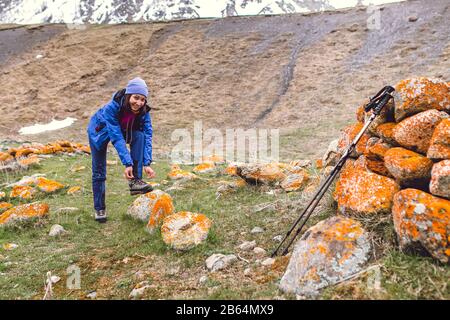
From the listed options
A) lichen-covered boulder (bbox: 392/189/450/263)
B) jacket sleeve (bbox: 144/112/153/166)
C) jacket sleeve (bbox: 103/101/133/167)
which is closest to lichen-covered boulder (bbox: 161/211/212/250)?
jacket sleeve (bbox: 103/101/133/167)

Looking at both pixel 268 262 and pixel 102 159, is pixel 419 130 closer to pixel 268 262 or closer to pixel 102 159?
pixel 268 262

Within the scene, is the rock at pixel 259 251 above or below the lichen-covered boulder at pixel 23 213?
above

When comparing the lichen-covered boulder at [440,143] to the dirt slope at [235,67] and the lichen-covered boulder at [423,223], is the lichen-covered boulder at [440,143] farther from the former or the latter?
the dirt slope at [235,67]

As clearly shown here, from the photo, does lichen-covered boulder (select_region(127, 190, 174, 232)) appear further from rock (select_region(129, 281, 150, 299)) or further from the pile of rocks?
the pile of rocks

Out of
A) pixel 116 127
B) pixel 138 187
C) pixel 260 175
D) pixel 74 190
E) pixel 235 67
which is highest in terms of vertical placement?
pixel 235 67

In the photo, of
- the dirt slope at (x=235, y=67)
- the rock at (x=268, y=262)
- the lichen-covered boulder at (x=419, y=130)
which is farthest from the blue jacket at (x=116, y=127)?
the dirt slope at (x=235, y=67)

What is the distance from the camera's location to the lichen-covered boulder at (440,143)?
302 cm

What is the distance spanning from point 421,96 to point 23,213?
5757 millimetres

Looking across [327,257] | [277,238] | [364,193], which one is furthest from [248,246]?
[364,193]

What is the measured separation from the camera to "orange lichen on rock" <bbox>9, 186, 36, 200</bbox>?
7.22 metres

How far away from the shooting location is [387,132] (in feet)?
12.7

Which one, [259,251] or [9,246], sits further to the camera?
[9,246]

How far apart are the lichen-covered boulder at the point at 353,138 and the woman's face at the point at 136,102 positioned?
9.62ft
